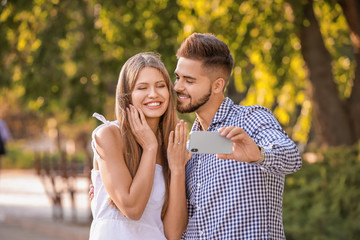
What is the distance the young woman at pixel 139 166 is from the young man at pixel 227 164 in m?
0.12

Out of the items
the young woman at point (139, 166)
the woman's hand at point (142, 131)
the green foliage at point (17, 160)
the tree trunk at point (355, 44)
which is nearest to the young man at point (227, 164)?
the young woman at point (139, 166)

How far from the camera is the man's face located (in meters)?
3.52

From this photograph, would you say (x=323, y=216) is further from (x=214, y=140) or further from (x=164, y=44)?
(x=214, y=140)

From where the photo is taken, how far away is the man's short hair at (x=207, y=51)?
3516 mm

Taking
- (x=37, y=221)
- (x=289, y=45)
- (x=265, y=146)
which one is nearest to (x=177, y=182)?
(x=265, y=146)

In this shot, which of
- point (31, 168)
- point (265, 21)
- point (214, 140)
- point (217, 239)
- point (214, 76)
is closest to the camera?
point (214, 140)

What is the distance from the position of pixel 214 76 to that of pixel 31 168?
3588cm

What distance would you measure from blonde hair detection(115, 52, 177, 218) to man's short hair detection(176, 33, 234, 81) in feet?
0.95

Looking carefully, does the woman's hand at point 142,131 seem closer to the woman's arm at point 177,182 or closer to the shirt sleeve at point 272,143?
the woman's arm at point 177,182

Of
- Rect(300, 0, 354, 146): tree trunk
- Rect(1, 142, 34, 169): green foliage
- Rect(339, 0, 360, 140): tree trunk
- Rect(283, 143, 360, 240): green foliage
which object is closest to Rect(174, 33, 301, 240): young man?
Rect(283, 143, 360, 240): green foliage

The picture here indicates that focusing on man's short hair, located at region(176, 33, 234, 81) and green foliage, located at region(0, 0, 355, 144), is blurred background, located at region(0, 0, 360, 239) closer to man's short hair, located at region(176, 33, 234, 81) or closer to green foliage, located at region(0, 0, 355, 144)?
green foliage, located at region(0, 0, 355, 144)

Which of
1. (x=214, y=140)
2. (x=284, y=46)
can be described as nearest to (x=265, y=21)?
(x=284, y=46)

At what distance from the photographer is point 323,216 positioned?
820 centimetres

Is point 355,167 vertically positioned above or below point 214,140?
below
